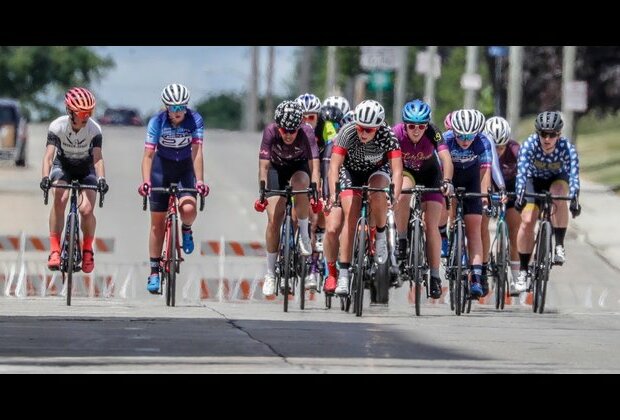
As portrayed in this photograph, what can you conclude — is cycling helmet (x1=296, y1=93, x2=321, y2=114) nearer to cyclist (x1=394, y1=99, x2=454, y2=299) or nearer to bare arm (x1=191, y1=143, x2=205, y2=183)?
cyclist (x1=394, y1=99, x2=454, y2=299)

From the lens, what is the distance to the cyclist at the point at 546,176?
1859cm

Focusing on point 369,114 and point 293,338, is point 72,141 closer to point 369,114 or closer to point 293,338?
point 369,114

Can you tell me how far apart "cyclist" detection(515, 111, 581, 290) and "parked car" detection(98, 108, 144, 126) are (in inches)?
2524

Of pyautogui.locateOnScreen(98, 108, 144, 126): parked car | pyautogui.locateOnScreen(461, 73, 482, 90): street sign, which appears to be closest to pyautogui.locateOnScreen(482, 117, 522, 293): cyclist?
pyautogui.locateOnScreen(461, 73, 482, 90): street sign

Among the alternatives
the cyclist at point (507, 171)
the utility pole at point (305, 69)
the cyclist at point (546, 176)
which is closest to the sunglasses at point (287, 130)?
the cyclist at point (546, 176)

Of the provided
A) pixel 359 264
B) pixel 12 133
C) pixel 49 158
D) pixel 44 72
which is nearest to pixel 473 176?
pixel 359 264

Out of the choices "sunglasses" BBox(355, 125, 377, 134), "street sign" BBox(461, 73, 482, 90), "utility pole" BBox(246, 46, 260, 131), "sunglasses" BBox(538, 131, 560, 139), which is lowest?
"sunglasses" BBox(355, 125, 377, 134)

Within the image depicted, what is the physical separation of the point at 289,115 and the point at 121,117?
67193 mm

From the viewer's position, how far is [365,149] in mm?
17109

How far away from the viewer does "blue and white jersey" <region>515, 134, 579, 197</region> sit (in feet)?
61.1

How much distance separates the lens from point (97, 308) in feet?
59.9
